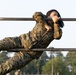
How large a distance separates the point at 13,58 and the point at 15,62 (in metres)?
0.05

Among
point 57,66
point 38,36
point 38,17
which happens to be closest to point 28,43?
point 38,36

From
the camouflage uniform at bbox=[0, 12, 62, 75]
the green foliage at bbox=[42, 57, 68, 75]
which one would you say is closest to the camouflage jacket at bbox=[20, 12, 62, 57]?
the camouflage uniform at bbox=[0, 12, 62, 75]

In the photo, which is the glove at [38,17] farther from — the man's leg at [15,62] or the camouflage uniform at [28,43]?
the man's leg at [15,62]

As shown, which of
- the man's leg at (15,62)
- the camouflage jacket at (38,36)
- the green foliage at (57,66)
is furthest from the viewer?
the green foliage at (57,66)

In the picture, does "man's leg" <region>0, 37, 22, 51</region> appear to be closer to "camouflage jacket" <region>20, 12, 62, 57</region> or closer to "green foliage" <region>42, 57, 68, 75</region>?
"camouflage jacket" <region>20, 12, 62, 57</region>

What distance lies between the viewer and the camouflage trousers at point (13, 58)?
4.62 m

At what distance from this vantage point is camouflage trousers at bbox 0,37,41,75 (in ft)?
15.2

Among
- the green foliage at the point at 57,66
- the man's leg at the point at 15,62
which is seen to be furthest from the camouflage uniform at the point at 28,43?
the green foliage at the point at 57,66

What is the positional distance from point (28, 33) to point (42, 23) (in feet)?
0.54

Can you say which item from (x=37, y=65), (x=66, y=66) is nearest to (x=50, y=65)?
(x=66, y=66)

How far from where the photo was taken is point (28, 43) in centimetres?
473

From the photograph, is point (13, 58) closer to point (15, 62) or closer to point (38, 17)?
point (15, 62)

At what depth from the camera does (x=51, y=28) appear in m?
4.79

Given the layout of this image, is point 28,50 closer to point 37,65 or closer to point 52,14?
point 52,14
